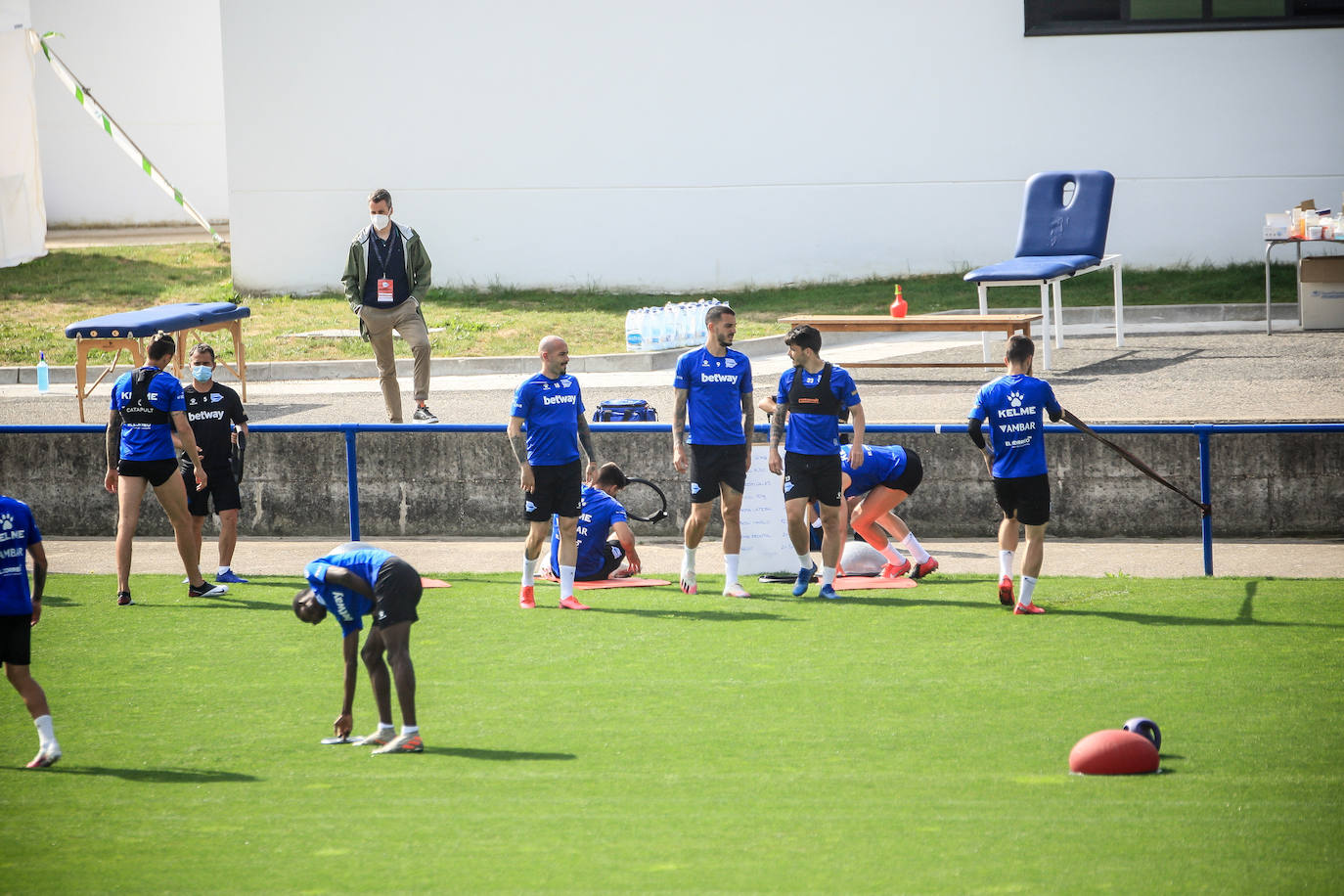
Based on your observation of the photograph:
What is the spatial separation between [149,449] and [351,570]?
15.7 feet

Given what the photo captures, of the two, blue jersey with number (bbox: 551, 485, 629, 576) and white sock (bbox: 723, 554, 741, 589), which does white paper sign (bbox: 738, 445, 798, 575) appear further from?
blue jersey with number (bbox: 551, 485, 629, 576)

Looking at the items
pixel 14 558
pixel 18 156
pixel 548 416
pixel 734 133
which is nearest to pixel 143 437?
pixel 548 416

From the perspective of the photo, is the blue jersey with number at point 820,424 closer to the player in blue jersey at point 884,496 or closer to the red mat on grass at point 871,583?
the player in blue jersey at point 884,496

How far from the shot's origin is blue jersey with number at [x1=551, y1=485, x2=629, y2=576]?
12.0 m

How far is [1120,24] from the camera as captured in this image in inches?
912

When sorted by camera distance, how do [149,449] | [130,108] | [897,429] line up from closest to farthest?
1. [149,449]
2. [897,429]
3. [130,108]

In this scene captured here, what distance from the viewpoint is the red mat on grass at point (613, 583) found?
11930 millimetres

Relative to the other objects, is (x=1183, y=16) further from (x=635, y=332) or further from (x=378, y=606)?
(x=378, y=606)

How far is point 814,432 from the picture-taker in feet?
35.7

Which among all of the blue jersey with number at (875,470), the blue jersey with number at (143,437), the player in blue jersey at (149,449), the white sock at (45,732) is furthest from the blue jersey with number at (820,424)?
the white sock at (45,732)

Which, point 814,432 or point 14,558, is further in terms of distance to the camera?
point 814,432

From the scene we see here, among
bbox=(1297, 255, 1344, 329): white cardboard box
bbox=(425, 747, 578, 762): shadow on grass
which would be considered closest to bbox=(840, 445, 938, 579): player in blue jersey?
bbox=(425, 747, 578, 762): shadow on grass

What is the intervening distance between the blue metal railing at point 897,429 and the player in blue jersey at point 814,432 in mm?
1719

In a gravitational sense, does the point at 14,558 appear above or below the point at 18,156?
below
